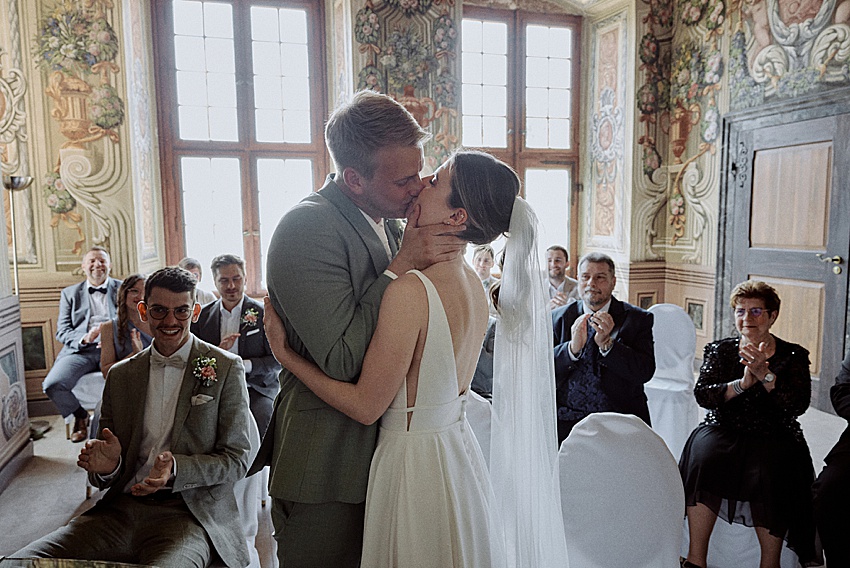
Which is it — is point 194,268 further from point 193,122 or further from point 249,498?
point 249,498

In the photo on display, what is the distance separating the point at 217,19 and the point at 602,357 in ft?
16.0

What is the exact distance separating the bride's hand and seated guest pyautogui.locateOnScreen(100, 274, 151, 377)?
7.52 feet

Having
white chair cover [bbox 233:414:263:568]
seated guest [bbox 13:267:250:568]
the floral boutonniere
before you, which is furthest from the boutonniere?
the floral boutonniere

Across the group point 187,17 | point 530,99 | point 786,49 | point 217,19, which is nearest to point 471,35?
point 530,99

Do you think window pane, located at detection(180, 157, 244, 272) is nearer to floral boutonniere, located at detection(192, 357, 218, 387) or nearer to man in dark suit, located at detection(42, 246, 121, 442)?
man in dark suit, located at detection(42, 246, 121, 442)

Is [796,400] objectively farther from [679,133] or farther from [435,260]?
[679,133]

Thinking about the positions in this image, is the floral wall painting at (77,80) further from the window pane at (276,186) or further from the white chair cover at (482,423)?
the white chair cover at (482,423)

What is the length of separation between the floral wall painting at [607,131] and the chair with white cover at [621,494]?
508 centimetres

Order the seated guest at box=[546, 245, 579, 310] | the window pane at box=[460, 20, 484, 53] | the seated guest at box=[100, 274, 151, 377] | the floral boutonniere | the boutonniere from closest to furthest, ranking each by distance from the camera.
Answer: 1. the floral boutonniere
2. the seated guest at box=[100, 274, 151, 377]
3. the boutonniere
4. the seated guest at box=[546, 245, 579, 310]
5. the window pane at box=[460, 20, 484, 53]

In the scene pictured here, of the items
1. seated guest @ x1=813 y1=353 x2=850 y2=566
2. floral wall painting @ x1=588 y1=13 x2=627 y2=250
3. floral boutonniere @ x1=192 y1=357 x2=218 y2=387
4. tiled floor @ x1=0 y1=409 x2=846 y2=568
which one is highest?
floral wall painting @ x1=588 y1=13 x2=627 y2=250

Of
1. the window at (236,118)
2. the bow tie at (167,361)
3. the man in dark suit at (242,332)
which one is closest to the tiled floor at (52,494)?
the man in dark suit at (242,332)

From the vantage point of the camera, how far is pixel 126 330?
11.6ft

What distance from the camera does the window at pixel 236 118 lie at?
579 centimetres

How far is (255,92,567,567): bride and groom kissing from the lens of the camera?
1329 mm
